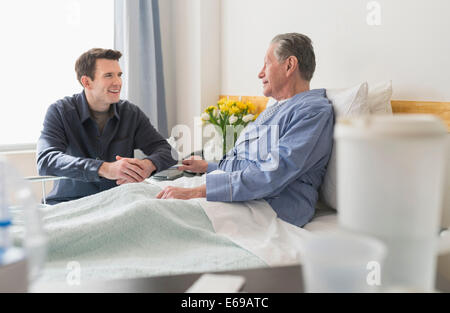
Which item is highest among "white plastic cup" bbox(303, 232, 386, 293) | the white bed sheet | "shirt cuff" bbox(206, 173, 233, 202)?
"white plastic cup" bbox(303, 232, 386, 293)

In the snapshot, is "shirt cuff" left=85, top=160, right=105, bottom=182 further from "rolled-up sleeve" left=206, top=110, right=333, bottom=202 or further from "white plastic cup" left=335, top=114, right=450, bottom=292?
"white plastic cup" left=335, top=114, right=450, bottom=292

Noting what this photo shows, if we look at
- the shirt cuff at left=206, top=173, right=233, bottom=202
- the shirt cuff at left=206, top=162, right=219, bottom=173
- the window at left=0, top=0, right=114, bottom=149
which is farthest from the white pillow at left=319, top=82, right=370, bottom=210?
the window at left=0, top=0, right=114, bottom=149

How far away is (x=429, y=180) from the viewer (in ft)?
1.92

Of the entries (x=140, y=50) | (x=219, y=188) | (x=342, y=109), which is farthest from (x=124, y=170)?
(x=140, y=50)

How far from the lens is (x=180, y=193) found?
1669 mm

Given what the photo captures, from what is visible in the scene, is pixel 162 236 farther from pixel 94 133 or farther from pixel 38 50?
pixel 38 50

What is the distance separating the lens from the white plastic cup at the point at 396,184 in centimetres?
55

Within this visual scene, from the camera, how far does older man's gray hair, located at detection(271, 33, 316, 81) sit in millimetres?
1908

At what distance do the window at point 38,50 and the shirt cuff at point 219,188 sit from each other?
6.80 ft

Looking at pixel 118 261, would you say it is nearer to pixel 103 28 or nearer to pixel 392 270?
pixel 392 270

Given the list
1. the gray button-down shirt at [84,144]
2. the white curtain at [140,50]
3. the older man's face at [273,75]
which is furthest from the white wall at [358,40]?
the gray button-down shirt at [84,144]

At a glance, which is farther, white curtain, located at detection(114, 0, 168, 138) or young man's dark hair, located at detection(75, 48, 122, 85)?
white curtain, located at detection(114, 0, 168, 138)

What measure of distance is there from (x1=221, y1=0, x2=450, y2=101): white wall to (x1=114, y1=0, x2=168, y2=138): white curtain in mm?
623
